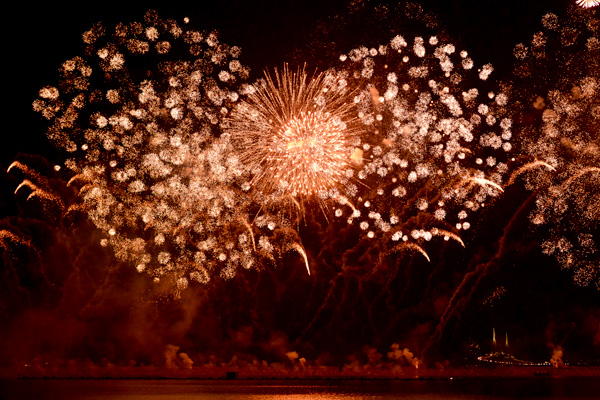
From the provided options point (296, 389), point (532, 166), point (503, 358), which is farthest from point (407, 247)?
point (296, 389)

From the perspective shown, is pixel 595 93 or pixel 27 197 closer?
pixel 595 93

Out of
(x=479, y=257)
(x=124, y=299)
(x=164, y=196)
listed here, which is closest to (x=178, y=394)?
(x=164, y=196)

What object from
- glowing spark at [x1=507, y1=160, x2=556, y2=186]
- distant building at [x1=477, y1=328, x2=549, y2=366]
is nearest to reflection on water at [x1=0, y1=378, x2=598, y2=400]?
distant building at [x1=477, y1=328, x2=549, y2=366]

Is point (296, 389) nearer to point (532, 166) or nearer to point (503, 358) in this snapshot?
point (532, 166)

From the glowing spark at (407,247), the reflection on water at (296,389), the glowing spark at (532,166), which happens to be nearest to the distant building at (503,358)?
the reflection on water at (296,389)

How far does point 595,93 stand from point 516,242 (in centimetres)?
902

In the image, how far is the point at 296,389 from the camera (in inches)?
728

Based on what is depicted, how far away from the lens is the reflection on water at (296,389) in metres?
16.1

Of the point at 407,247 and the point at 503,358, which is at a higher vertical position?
the point at 407,247

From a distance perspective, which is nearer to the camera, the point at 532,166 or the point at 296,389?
the point at 532,166

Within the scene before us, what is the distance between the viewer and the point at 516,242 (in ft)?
A: 78.0

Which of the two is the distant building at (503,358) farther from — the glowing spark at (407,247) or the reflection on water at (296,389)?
the glowing spark at (407,247)

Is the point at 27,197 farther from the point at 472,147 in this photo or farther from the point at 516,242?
the point at 516,242

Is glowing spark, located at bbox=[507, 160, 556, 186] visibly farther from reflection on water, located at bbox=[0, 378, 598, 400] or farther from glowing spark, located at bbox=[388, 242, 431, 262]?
reflection on water, located at bbox=[0, 378, 598, 400]
